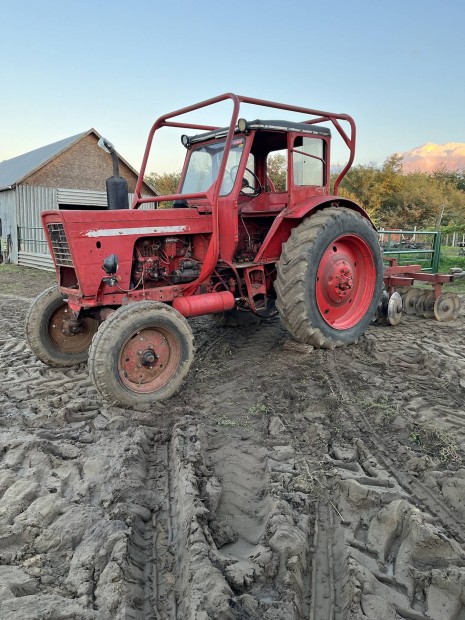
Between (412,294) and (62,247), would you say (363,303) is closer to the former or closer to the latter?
(412,294)

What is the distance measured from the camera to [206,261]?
15.2 ft

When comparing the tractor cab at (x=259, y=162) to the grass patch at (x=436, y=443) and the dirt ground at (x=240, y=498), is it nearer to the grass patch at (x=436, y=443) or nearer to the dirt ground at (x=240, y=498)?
the dirt ground at (x=240, y=498)

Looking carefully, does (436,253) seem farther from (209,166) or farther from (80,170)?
(80,170)

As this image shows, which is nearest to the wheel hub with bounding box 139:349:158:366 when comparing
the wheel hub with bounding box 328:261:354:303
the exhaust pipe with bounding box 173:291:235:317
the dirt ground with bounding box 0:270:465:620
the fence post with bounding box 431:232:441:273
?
the dirt ground with bounding box 0:270:465:620

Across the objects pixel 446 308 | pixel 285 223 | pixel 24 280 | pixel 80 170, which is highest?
pixel 80 170

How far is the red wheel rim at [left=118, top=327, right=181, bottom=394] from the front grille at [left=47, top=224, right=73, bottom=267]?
975mm

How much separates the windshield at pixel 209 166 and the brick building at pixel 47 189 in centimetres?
1246

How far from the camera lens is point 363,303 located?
5.69 meters

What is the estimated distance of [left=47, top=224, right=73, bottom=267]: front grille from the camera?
14.1 ft

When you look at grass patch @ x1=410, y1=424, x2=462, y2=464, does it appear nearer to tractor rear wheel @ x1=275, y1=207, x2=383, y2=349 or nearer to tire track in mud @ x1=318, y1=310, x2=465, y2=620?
tire track in mud @ x1=318, y1=310, x2=465, y2=620

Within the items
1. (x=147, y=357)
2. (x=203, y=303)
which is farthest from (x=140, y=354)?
(x=203, y=303)

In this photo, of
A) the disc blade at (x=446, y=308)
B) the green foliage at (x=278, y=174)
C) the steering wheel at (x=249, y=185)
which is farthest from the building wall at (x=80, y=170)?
the disc blade at (x=446, y=308)

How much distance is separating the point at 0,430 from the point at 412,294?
597cm

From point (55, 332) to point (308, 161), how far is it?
3187mm
